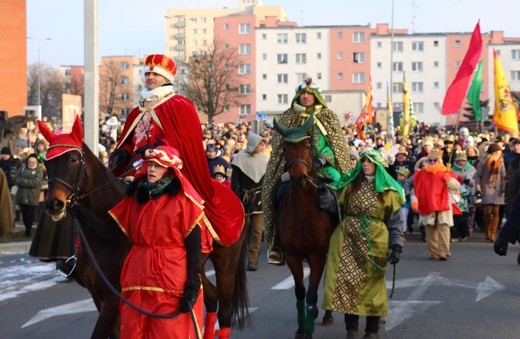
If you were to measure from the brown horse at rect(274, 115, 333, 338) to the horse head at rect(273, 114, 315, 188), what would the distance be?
1 centimetres

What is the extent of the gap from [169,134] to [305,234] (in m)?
2.46

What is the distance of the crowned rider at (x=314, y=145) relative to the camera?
11.0m

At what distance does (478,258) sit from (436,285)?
13.1 feet

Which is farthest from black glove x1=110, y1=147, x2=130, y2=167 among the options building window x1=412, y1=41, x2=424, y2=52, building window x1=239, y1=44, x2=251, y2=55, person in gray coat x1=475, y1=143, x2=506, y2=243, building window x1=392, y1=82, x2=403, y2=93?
building window x1=239, y1=44, x2=251, y2=55

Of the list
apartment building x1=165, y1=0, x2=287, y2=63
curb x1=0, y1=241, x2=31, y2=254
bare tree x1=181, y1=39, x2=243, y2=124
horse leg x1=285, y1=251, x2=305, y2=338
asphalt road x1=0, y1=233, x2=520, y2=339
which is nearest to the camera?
horse leg x1=285, y1=251, x2=305, y2=338

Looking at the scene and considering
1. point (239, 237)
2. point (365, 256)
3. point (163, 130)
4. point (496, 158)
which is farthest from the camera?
point (496, 158)

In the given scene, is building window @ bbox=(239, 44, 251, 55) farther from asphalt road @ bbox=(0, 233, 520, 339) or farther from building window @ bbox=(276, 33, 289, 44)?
asphalt road @ bbox=(0, 233, 520, 339)

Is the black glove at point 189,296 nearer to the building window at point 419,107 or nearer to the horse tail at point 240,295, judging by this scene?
the horse tail at point 240,295

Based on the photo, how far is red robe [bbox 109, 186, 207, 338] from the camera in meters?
6.91

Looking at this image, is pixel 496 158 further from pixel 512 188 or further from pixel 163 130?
pixel 163 130

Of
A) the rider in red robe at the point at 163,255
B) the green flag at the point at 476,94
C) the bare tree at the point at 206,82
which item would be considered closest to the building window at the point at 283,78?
the bare tree at the point at 206,82

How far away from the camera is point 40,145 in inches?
875

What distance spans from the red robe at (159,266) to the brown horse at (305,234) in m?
3.15

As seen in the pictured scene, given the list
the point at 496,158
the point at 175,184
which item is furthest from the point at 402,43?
the point at 175,184
